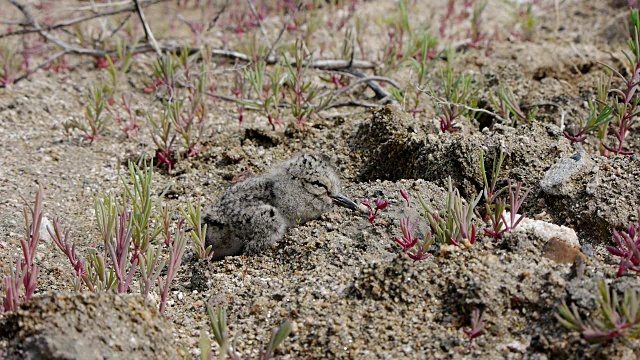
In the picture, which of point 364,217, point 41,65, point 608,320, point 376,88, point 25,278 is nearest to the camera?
point 608,320

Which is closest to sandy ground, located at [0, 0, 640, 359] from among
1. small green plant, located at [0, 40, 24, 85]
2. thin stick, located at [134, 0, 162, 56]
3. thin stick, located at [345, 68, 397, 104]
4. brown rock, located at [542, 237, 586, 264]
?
brown rock, located at [542, 237, 586, 264]

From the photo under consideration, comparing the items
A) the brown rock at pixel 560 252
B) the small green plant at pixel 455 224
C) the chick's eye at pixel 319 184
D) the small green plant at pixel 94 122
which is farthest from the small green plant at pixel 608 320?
the small green plant at pixel 94 122

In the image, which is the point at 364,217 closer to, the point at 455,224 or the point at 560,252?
the point at 455,224

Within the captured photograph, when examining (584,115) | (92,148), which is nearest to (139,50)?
(92,148)

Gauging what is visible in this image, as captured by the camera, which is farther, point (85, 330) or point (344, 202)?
point (344, 202)

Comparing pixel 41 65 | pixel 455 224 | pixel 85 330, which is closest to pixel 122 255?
pixel 85 330

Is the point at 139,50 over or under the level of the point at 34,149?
over

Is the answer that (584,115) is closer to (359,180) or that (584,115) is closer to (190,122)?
(359,180)
